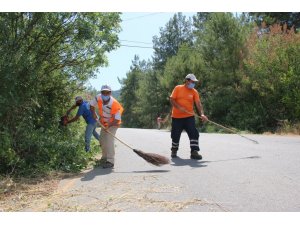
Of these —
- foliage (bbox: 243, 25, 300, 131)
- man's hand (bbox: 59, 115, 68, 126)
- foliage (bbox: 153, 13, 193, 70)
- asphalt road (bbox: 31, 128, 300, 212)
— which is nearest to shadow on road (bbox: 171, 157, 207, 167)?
asphalt road (bbox: 31, 128, 300, 212)

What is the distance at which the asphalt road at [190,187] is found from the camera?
5848 mm

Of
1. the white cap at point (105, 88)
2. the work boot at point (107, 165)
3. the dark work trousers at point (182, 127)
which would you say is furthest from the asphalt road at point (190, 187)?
the white cap at point (105, 88)

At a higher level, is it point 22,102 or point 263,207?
point 22,102

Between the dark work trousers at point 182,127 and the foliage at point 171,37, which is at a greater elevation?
the foliage at point 171,37

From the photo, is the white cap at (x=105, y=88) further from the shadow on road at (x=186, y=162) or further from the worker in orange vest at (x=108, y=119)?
the shadow on road at (x=186, y=162)

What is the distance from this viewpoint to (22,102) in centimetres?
963

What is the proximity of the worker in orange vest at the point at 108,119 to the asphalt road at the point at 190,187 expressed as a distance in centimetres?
33

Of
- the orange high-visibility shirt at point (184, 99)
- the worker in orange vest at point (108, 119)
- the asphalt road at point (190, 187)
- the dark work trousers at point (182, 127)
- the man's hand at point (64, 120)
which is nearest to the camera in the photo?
the asphalt road at point (190, 187)

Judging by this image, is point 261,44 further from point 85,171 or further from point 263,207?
point 263,207

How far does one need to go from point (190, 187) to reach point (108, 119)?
3387mm

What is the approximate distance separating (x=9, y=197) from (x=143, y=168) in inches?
123

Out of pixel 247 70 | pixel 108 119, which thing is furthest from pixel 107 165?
pixel 247 70

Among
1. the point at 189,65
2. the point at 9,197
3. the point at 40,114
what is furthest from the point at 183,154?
the point at 189,65

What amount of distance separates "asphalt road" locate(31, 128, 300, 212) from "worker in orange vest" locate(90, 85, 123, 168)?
1.08ft
